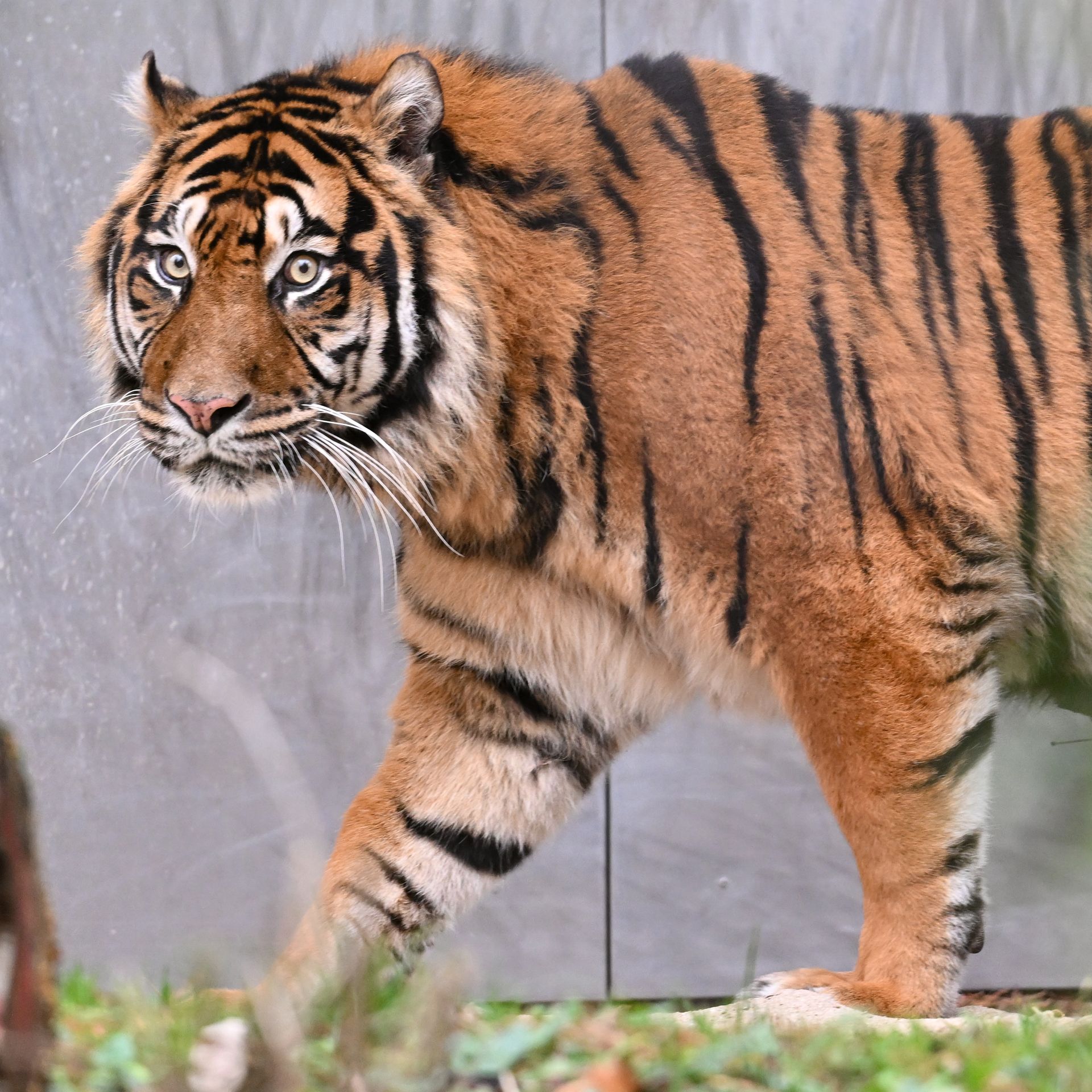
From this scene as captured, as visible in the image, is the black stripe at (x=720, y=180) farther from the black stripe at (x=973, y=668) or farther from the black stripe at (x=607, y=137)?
the black stripe at (x=973, y=668)

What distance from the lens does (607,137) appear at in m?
2.47

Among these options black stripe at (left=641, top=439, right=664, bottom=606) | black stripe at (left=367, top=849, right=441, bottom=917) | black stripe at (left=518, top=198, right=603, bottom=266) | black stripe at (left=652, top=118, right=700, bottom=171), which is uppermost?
black stripe at (left=652, top=118, right=700, bottom=171)

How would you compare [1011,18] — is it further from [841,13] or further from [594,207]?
[594,207]

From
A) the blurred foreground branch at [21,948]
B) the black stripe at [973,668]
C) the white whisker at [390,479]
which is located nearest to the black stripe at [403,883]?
the white whisker at [390,479]

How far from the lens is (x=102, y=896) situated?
3.69 metres

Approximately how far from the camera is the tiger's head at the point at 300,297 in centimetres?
222

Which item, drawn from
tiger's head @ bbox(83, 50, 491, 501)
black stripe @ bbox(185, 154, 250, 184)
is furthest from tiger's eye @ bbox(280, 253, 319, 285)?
black stripe @ bbox(185, 154, 250, 184)

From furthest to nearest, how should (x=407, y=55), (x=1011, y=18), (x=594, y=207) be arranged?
1. (x=1011, y=18)
2. (x=594, y=207)
3. (x=407, y=55)

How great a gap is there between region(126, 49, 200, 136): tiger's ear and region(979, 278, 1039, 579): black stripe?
4.86 ft

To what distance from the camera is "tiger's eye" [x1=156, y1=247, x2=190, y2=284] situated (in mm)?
2316

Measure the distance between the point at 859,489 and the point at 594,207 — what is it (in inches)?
26.0

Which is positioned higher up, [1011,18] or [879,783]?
[1011,18]

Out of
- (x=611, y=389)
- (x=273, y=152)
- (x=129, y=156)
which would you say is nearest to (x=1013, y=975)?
(x=611, y=389)

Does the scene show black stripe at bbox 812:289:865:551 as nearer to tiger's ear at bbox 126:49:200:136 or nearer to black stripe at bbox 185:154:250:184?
black stripe at bbox 185:154:250:184
